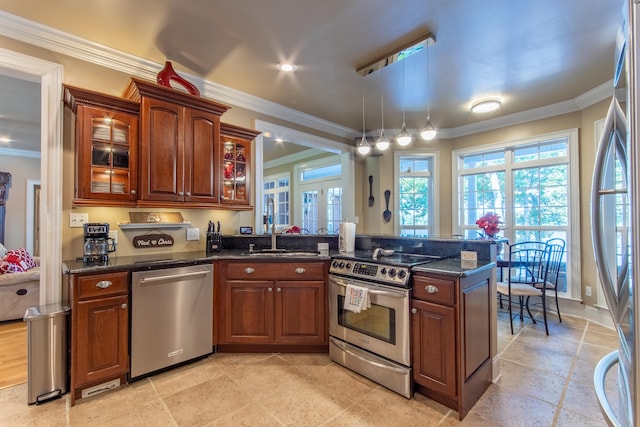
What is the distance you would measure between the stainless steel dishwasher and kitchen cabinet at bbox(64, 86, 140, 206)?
2.41ft

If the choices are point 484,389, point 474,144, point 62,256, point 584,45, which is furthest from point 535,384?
point 62,256

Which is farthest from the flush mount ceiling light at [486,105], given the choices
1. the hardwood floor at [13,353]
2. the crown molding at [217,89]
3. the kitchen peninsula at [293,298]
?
the hardwood floor at [13,353]

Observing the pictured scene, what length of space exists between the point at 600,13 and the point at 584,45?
46 centimetres

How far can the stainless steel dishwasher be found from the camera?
7.30 ft

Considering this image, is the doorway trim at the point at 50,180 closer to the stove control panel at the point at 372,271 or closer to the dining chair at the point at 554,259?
the stove control panel at the point at 372,271

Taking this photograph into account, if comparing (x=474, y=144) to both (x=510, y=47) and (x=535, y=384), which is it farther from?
(x=535, y=384)

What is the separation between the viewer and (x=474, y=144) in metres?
4.68

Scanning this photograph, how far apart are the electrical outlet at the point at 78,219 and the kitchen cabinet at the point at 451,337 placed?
2.69 m

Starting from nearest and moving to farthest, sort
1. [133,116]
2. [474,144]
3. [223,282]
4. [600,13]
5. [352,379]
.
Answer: [600,13] → [352,379] → [133,116] → [223,282] → [474,144]

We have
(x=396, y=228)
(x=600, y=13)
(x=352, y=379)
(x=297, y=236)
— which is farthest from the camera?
(x=396, y=228)

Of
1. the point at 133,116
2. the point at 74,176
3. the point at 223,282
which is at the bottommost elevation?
the point at 223,282

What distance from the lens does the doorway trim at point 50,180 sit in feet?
7.56

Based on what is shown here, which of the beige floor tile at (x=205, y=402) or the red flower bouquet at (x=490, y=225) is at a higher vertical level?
the red flower bouquet at (x=490, y=225)

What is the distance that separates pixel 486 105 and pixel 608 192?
334 centimetres
